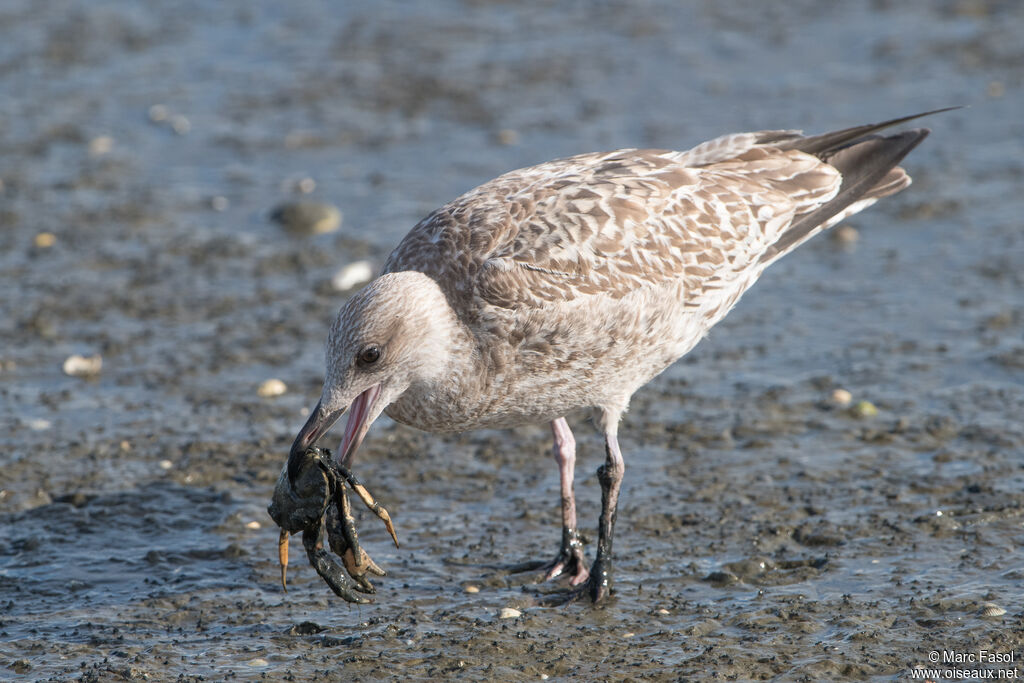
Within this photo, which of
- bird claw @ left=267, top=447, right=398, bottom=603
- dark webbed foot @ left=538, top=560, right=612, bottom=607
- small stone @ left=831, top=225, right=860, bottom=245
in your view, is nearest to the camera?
bird claw @ left=267, top=447, right=398, bottom=603

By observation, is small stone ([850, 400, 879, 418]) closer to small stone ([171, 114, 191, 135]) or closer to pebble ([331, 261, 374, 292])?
pebble ([331, 261, 374, 292])

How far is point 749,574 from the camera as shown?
19.3ft

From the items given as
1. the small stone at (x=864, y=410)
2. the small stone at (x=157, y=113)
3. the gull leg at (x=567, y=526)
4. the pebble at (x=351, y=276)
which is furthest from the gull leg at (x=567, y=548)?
the small stone at (x=157, y=113)

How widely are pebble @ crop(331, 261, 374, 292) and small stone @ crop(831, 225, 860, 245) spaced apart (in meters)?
3.24

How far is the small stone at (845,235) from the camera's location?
923cm

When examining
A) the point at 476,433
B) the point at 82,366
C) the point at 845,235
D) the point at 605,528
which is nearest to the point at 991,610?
the point at 605,528

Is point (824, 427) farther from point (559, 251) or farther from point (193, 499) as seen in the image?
point (193, 499)

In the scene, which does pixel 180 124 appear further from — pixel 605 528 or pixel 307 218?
pixel 605 528

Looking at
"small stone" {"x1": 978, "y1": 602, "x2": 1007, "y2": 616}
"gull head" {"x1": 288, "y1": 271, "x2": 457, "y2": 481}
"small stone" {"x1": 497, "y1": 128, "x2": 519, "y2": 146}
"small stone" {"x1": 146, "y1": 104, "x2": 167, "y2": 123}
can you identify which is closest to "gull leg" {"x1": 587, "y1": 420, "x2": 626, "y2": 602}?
"gull head" {"x1": 288, "y1": 271, "x2": 457, "y2": 481}

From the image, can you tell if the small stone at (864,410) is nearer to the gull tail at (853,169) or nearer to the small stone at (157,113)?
the gull tail at (853,169)

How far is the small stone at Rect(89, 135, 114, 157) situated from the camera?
1098 centimetres

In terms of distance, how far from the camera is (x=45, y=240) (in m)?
9.55

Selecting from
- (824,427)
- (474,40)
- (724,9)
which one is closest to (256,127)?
(474,40)

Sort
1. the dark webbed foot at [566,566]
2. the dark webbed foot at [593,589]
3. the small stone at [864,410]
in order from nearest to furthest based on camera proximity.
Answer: the dark webbed foot at [593,589] → the dark webbed foot at [566,566] → the small stone at [864,410]
